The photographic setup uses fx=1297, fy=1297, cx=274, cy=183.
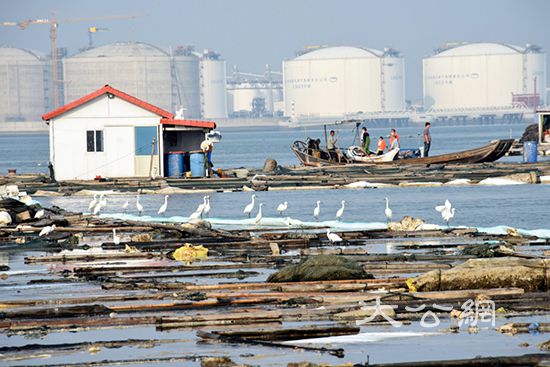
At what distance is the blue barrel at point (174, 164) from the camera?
127 feet

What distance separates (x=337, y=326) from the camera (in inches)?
465

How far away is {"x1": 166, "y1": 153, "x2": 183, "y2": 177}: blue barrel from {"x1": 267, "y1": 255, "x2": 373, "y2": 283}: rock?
946 inches

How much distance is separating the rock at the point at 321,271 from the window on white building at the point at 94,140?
2384 cm

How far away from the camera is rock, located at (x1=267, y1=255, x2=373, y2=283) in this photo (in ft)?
47.5

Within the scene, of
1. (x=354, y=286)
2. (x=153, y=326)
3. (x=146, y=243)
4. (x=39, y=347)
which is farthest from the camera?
(x=146, y=243)

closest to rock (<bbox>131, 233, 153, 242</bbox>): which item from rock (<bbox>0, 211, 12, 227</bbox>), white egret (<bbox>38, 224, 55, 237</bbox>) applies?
white egret (<bbox>38, 224, 55, 237</bbox>)

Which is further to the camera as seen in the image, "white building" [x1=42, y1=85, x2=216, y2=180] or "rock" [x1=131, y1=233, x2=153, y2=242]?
"white building" [x1=42, y1=85, x2=216, y2=180]

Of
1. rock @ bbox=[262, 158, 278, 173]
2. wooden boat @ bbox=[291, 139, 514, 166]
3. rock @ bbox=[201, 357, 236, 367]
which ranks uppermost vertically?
wooden boat @ bbox=[291, 139, 514, 166]

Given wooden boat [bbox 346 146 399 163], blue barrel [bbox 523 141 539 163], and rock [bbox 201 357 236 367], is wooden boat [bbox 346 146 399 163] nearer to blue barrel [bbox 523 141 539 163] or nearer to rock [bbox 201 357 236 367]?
blue barrel [bbox 523 141 539 163]

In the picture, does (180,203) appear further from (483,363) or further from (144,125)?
(483,363)

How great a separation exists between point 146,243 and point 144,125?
60.6ft

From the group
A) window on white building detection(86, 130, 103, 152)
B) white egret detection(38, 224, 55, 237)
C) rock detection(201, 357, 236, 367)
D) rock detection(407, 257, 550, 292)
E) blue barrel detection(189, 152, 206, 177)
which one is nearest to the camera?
rock detection(201, 357, 236, 367)

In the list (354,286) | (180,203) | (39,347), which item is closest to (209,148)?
(180,203)

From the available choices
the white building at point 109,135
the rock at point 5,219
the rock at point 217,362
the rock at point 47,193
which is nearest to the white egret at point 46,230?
the rock at point 5,219
